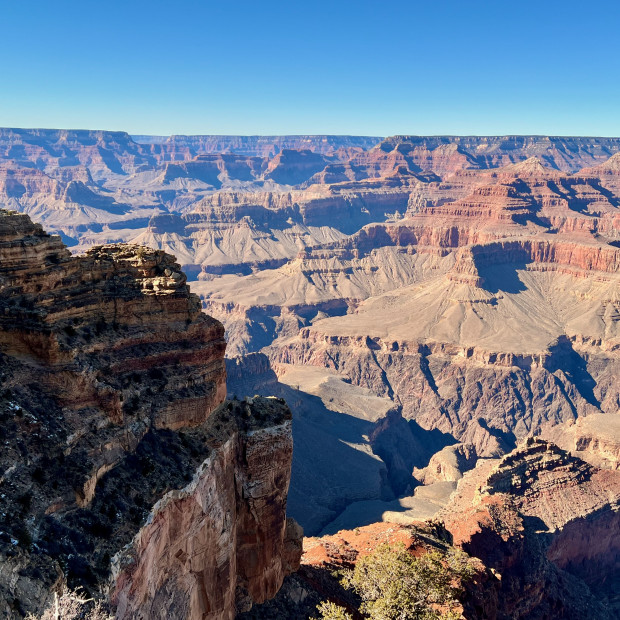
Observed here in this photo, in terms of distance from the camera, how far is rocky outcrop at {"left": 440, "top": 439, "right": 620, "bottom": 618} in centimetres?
6256

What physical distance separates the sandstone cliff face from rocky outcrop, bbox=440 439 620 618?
30527 millimetres

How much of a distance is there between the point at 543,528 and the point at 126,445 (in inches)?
2471

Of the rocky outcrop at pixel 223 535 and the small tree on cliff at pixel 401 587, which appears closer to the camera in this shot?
the rocky outcrop at pixel 223 535

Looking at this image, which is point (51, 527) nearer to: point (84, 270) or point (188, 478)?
point (188, 478)

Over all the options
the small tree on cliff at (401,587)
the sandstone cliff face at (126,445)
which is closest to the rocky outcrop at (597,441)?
the small tree on cliff at (401,587)

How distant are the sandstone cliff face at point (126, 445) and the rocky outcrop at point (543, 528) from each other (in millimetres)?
30527

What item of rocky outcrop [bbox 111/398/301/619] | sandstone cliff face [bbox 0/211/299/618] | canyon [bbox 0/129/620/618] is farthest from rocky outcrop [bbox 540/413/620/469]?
sandstone cliff face [bbox 0/211/299/618]

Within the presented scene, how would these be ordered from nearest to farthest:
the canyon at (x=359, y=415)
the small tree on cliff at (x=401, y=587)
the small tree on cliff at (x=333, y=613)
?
the canyon at (x=359, y=415) → the small tree on cliff at (x=333, y=613) → the small tree on cliff at (x=401, y=587)

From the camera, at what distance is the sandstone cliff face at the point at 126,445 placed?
25.0 metres

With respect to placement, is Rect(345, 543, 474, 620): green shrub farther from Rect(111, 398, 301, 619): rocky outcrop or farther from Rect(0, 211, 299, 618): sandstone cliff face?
Rect(0, 211, 299, 618): sandstone cliff face

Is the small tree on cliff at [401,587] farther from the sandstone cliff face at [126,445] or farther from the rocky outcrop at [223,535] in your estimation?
the sandstone cliff face at [126,445]

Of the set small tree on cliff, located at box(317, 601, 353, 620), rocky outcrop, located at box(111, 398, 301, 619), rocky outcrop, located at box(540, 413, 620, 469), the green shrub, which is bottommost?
rocky outcrop, located at box(540, 413, 620, 469)

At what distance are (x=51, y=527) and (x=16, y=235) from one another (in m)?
18.0

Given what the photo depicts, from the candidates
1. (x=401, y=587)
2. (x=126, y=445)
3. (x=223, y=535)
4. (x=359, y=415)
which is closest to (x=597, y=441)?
(x=359, y=415)
